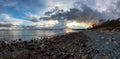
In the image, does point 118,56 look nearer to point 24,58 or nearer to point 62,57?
point 62,57

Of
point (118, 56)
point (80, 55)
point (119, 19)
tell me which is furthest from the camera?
point (119, 19)

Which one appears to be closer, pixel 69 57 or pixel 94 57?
pixel 94 57

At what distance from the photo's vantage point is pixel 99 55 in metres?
17.5

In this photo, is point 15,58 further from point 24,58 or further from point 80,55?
point 80,55

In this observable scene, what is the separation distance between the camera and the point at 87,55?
18.2 meters

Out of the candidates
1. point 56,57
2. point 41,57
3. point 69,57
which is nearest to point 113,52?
point 69,57

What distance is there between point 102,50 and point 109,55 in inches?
67.8

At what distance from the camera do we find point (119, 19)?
9881cm

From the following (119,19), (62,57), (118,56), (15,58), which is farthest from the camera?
(119,19)

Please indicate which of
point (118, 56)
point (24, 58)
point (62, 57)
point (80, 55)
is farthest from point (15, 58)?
point (118, 56)

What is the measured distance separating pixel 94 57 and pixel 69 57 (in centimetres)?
329

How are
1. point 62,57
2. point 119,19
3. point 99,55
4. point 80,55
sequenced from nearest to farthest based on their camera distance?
1. point 99,55
2. point 80,55
3. point 62,57
4. point 119,19

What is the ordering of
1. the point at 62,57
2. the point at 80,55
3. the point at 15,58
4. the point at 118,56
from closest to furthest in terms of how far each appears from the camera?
the point at 118,56 < the point at 80,55 < the point at 62,57 < the point at 15,58

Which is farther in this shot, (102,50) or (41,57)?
(41,57)
